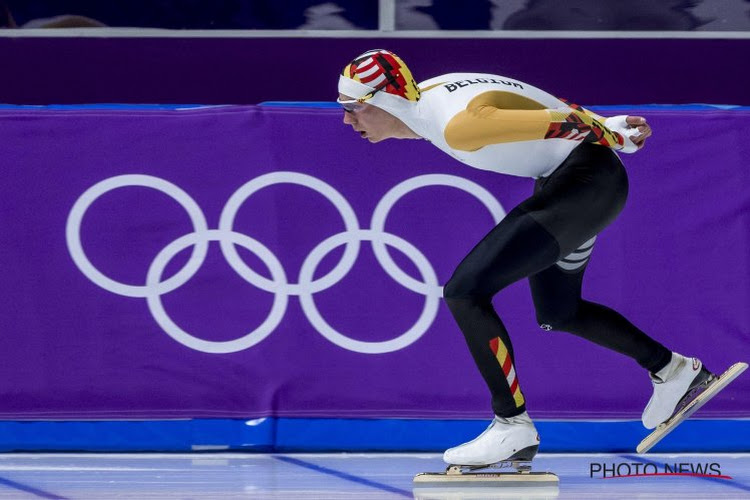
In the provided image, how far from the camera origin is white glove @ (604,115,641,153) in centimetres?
482

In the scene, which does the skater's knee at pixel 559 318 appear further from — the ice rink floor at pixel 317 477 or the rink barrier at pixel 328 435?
the rink barrier at pixel 328 435

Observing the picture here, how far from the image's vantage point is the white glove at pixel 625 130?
4820mm

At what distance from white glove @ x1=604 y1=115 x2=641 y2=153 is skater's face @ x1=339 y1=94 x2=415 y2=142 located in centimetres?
76

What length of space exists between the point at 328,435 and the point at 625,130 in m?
1.96

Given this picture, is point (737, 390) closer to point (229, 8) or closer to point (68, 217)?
point (68, 217)

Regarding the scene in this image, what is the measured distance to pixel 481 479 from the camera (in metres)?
4.73

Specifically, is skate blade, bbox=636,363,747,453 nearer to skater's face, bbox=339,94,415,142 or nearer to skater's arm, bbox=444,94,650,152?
skater's arm, bbox=444,94,650,152

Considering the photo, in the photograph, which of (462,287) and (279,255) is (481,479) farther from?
(279,255)

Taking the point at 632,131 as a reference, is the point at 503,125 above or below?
below

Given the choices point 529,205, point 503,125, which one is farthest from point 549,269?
point 503,125

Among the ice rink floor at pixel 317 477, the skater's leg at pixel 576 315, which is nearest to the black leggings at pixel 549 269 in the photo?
the skater's leg at pixel 576 315

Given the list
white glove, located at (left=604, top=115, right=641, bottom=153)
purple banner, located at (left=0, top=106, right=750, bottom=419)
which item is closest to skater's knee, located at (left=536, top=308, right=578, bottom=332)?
white glove, located at (left=604, top=115, right=641, bottom=153)

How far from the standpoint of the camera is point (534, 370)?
580 centimetres

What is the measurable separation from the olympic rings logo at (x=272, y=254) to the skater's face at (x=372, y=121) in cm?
95
